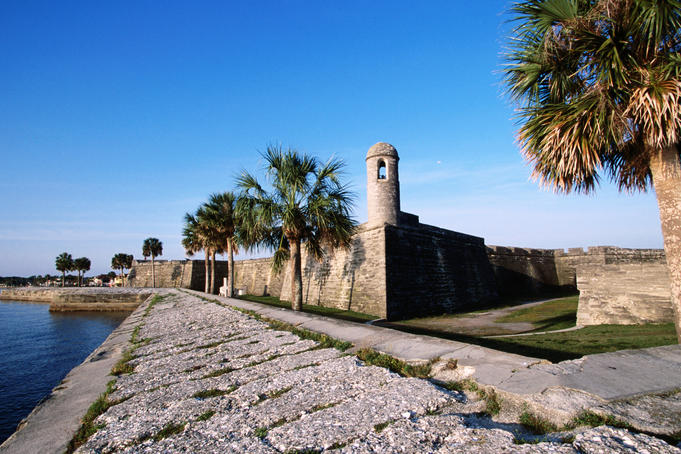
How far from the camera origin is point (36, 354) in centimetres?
→ 1420

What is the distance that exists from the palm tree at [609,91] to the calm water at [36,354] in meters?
11.5

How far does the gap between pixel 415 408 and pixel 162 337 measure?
25.4ft

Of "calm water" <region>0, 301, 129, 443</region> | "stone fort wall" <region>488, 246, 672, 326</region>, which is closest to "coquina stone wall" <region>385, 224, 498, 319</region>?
"stone fort wall" <region>488, 246, 672, 326</region>

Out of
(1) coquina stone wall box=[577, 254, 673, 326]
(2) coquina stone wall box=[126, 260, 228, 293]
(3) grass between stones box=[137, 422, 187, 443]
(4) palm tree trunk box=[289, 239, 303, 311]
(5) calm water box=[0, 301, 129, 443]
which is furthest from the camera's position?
(2) coquina stone wall box=[126, 260, 228, 293]

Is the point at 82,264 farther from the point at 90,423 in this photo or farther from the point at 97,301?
the point at 90,423

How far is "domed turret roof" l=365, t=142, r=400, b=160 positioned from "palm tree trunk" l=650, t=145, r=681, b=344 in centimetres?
1157

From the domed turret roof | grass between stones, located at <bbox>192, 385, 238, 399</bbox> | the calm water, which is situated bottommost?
the calm water

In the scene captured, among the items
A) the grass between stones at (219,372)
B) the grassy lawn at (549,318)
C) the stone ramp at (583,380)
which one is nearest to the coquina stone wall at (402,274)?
the grassy lawn at (549,318)

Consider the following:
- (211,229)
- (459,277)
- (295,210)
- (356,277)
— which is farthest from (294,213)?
(211,229)

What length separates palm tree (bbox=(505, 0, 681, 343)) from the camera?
5483mm

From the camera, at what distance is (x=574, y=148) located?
6.30 meters

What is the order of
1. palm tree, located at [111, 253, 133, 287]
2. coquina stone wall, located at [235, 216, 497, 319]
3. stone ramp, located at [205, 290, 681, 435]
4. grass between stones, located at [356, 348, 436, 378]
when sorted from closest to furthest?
stone ramp, located at [205, 290, 681, 435] < grass between stones, located at [356, 348, 436, 378] < coquina stone wall, located at [235, 216, 497, 319] < palm tree, located at [111, 253, 133, 287]

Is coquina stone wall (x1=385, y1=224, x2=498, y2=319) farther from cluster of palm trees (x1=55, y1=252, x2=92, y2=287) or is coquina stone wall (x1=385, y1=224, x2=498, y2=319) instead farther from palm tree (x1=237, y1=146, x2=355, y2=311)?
cluster of palm trees (x1=55, y1=252, x2=92, y2=287)

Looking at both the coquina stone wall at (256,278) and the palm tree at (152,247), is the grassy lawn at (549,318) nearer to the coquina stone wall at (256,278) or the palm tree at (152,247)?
the coquina stone wall at (256,278)
